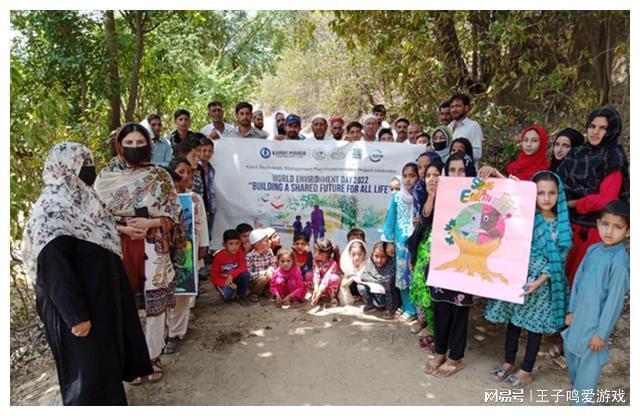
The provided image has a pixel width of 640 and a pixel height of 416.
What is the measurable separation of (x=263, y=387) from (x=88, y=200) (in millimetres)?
1682

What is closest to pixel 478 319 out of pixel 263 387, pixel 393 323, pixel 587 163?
pixel 393 323

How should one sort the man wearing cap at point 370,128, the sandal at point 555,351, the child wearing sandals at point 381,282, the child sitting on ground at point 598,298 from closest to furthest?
the child sitting on ground at point 598,298 → the sandal at point 555,351 → the child wearing sandals at point 381,282 → the man wearing cap at point 370,128

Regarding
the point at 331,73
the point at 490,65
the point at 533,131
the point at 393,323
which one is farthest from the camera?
the point at 331,73

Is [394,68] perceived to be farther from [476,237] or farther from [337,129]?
[476,237]

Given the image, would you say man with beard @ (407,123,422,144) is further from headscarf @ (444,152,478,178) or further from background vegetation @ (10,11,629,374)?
headscarf @ (444,152,478,178)

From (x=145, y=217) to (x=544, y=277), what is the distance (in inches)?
99.8

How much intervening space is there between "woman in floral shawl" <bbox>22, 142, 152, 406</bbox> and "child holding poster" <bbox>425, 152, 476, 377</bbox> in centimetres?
201

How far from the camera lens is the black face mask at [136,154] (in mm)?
2943

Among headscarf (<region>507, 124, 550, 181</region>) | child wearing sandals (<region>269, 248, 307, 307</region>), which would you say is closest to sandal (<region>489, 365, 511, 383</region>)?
headscarf (<region>507, 124, 550, 181</region>)

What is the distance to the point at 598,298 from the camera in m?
2.72

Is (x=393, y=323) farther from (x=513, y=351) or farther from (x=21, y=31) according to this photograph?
(x=21, y=31)

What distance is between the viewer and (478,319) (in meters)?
4.19

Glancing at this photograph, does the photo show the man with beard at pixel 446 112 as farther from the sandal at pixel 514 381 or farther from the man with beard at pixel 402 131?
the sandal at pixel 514 381

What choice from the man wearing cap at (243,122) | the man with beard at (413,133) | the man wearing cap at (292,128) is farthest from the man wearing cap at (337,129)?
the man wearing cap at (243,122)
